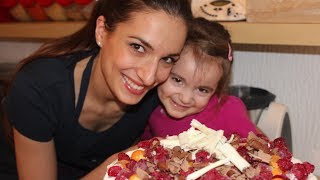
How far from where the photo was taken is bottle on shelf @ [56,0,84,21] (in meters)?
1.35

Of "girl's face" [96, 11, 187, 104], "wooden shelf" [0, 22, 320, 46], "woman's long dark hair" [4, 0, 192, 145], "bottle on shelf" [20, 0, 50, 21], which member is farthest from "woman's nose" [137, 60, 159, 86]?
"bottle on shelf" [20, 0, 50, 21]

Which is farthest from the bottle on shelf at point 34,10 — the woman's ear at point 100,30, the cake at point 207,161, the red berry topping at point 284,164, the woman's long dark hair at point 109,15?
the red berry topping at point 284,164

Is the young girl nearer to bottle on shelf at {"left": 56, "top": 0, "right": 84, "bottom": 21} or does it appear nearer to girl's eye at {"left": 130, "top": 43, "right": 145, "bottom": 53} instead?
girl's eye at {"left": 130, "top": 43, "right": 145, "bottom": 53}

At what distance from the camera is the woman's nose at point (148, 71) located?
805mm

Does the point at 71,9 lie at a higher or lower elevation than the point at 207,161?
lower

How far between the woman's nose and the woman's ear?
146 millimetres

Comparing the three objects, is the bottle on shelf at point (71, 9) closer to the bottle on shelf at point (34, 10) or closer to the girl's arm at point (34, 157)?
the bottle on shelf at point (34, 10)

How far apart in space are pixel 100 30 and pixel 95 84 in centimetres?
15

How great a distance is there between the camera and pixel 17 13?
4.94 ft

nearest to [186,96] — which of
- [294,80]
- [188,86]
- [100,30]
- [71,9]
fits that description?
[188,86]

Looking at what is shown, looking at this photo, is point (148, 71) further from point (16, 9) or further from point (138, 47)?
point (16, 9)

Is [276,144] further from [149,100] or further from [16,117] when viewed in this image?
[16,117]

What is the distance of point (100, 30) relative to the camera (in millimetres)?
899

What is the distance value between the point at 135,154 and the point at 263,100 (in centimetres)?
58
